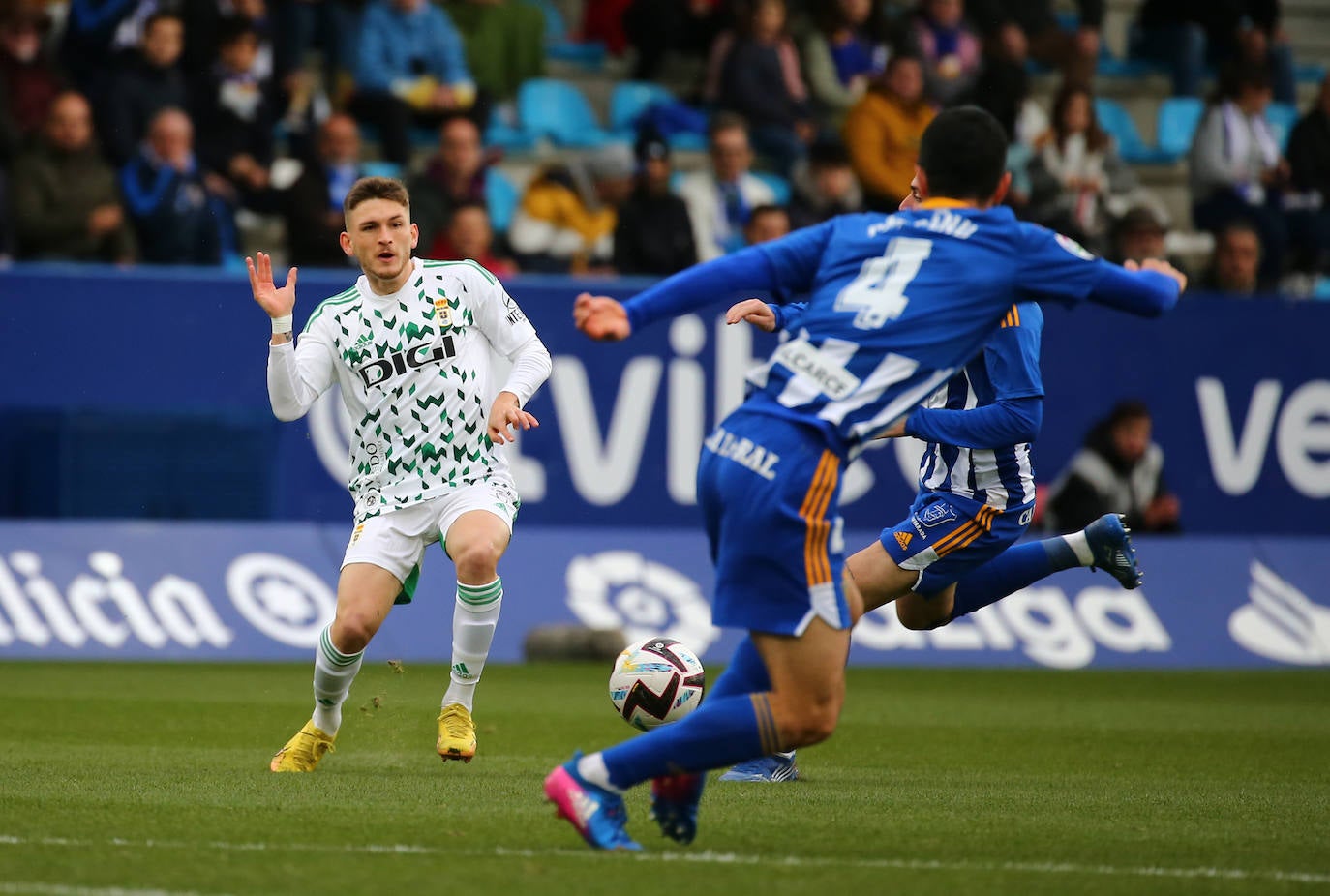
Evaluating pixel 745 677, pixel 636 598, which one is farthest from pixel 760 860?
pixel 636 598

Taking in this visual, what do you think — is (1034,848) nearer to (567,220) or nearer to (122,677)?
(122,677)

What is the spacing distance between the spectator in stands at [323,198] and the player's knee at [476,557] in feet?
23.2

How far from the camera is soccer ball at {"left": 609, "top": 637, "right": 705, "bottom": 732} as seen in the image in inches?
326

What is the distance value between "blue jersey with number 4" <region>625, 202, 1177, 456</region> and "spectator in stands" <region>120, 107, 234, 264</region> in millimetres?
9534

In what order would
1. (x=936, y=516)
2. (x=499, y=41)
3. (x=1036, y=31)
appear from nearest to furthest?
1. (x=936, y=516)
2. (x=499, y=41)
3. (x=1036, y=31)

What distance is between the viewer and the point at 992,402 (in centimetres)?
825

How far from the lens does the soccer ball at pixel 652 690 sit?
27.2 ft

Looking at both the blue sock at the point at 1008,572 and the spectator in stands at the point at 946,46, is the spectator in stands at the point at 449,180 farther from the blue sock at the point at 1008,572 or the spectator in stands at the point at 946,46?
the blue sock at the point at 1008,572

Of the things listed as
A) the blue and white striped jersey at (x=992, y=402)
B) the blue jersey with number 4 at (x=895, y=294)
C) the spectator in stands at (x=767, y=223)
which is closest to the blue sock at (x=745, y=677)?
the blue jersey with number 4 at (x=895, y=294)

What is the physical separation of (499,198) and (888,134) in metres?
3.22

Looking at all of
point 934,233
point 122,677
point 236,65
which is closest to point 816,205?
point 236,65

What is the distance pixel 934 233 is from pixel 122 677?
7.45m

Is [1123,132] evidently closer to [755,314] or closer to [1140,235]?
[1140,235]

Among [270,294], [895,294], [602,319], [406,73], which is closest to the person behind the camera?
[602,319]
